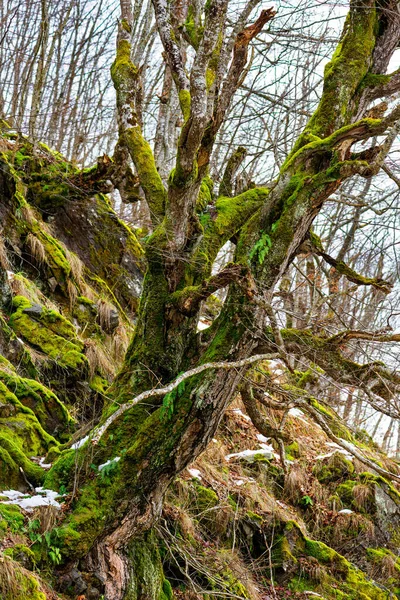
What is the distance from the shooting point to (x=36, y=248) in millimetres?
6219

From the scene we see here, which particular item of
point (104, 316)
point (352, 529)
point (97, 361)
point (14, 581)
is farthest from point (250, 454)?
point (14, 581)

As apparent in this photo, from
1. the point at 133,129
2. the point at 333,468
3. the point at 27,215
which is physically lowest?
the point at 333,468

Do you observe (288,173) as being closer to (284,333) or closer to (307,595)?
(284,333)

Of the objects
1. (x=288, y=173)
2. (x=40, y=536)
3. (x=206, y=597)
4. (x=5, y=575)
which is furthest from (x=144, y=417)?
(x=288, y=173)

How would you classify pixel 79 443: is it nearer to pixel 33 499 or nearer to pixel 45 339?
pixel 33 499

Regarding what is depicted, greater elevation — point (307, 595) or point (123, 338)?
point (123, 338)

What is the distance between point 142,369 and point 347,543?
157 inches

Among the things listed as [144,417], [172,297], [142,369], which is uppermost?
[172,297]

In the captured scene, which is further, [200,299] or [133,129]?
[133,129]

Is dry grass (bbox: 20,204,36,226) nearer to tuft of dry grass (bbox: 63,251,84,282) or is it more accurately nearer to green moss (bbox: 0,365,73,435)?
tuft of dry grass (bbox: 63,251,84,282)

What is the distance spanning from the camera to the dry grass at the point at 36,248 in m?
6.18

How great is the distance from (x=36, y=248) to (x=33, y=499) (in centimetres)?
329

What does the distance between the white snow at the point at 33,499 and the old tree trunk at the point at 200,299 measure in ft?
0.38

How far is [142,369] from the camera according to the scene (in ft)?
13.4
